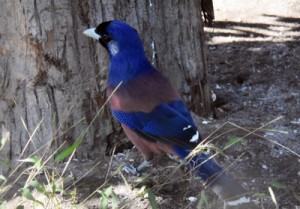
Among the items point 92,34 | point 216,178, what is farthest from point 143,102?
point 216,178

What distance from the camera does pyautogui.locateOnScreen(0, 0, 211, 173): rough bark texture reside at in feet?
12.7

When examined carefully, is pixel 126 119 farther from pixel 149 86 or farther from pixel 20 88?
pixel 20 88

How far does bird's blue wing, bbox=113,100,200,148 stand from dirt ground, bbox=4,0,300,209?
0.61ft

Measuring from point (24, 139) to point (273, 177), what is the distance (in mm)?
1509

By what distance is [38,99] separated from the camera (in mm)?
3992

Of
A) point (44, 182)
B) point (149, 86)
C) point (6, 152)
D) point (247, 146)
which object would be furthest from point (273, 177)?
point (6, 152)

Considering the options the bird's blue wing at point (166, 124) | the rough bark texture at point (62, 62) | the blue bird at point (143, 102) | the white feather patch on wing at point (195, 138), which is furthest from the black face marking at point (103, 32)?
the white feather patch on wing at point (195, 138)

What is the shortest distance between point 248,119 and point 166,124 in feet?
4.21

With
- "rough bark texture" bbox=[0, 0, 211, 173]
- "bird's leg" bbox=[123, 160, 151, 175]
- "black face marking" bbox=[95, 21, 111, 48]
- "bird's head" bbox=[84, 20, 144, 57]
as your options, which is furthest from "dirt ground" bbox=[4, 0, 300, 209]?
"black face marking" bbox=[95, 21, 111, 48]

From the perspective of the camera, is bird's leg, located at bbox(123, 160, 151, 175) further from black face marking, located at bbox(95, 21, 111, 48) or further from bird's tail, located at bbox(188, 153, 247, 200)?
black face marking, located at bbox(95, 21, 111, 48)

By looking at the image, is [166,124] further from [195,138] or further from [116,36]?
[116,36]

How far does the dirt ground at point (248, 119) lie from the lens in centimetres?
375

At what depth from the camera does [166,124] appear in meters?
3.55

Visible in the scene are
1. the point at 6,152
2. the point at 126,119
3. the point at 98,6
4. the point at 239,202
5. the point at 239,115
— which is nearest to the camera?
the point at 239,202
